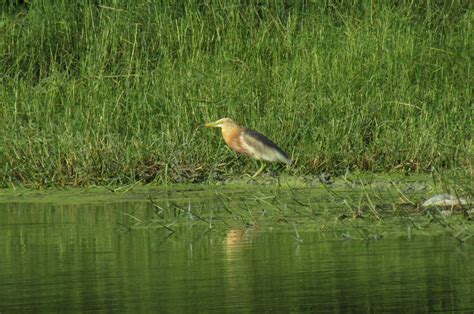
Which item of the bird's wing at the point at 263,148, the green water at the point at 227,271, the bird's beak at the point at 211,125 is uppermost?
the bird's beak at the point at 211,125

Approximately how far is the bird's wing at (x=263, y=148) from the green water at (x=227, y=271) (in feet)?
8.12

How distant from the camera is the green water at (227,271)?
5809 mm

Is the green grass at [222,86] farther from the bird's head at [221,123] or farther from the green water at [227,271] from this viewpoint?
the green water at [227,271]

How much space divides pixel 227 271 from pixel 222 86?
579 centimetres

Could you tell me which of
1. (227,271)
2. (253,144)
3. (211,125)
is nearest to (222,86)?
(211,125)

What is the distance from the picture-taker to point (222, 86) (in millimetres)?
12320

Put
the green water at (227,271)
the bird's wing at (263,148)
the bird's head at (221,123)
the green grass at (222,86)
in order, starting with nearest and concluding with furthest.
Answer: the green water at (227,271), the bird's wing at (263,148), the green grass at (222,86), the bird's head at (221,123)

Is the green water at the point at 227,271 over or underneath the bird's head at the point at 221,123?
underneath

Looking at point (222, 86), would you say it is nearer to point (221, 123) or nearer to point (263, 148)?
point (221, 123)

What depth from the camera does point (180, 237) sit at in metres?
8.03

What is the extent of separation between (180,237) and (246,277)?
1.65m

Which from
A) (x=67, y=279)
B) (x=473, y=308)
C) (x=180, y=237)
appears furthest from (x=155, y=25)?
(x=473, y=308)

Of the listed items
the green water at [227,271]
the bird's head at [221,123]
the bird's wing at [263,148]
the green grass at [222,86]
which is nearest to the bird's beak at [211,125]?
the bird's head at [221,123]

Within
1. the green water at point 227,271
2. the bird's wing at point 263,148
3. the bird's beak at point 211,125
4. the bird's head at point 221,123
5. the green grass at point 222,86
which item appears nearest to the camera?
the green water at point 227,271
